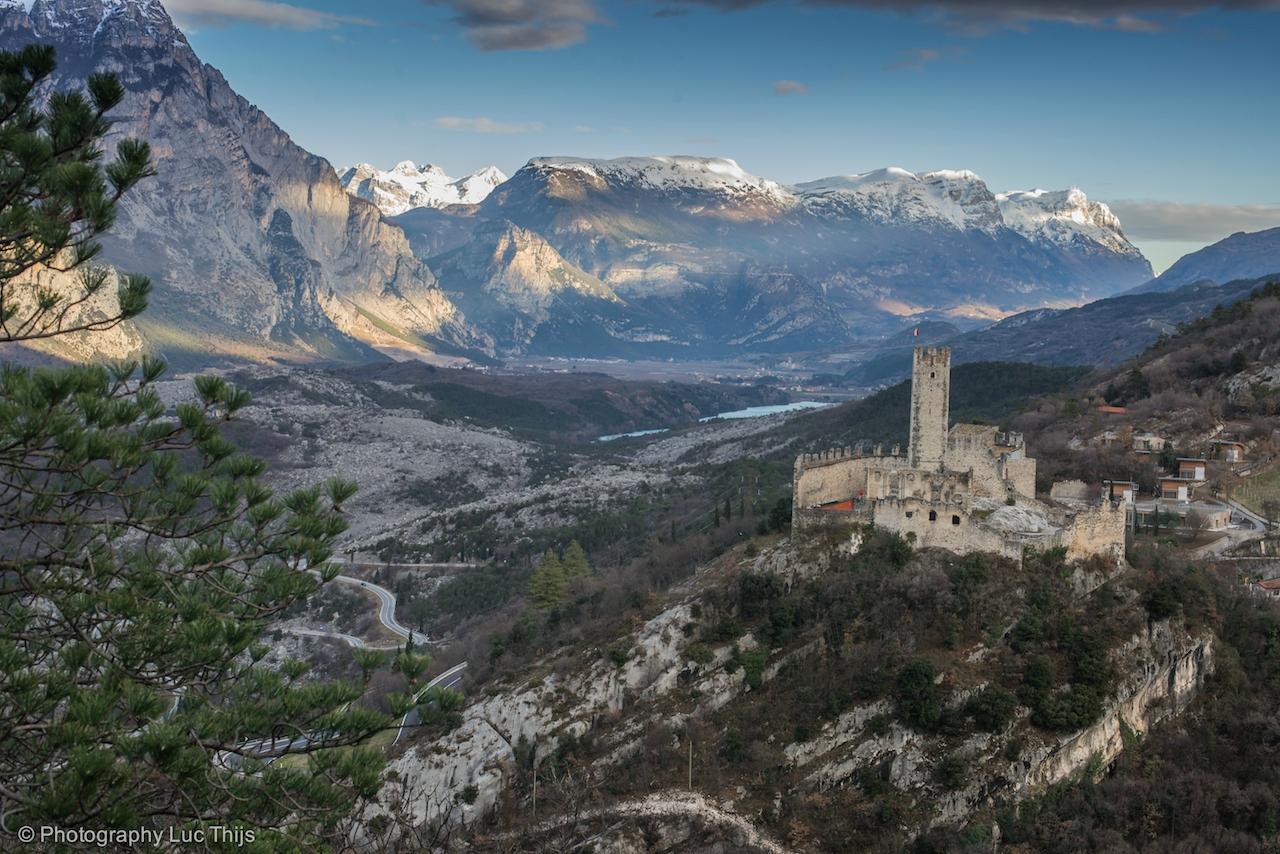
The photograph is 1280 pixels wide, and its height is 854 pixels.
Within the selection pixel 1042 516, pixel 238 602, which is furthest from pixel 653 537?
pixel 238 602

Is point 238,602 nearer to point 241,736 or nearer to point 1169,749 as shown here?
point 241,736

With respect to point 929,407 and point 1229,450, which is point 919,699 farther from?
point 1229,450

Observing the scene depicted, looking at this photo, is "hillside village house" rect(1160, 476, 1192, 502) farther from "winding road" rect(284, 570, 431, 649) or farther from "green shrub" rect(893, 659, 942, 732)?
"winding road" rect(284, 570, 431, 649)

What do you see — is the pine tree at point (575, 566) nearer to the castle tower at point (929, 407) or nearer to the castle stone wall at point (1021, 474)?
the castle tower at point (929, 407)

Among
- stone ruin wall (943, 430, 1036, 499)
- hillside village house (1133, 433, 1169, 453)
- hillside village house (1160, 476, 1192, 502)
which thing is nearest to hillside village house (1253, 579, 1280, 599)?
hillside village house (1160, 476, 1192, 502)

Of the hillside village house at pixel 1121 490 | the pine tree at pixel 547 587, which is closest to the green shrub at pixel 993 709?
the hillside village house at pixel 1121 490

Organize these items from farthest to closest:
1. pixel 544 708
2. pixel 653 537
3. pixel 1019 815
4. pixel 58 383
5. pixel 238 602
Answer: pixel 653 537 < pixel 544 708 < pixel 1019 815 < pixel 238 602 < pixel 58 383
